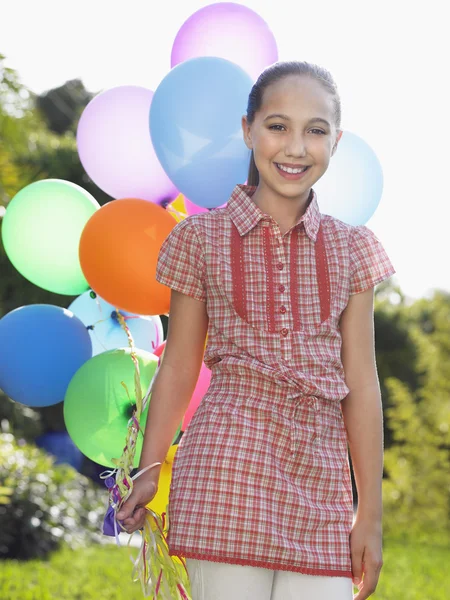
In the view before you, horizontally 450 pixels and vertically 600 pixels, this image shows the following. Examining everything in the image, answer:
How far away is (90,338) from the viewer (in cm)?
273

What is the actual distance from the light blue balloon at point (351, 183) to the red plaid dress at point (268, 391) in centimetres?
55

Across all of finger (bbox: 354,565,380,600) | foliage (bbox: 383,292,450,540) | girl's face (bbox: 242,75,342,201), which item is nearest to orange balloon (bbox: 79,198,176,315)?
girl's face (bbox: 242,75,342,201)

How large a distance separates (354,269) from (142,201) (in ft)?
2.66

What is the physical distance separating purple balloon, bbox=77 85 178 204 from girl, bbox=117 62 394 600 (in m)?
0.75

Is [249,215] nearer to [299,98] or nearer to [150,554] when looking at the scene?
[299,98]

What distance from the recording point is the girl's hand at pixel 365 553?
1.79 meters

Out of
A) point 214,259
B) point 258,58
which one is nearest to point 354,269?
point 214,259

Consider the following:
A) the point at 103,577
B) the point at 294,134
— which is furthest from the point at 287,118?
the point at 103,577

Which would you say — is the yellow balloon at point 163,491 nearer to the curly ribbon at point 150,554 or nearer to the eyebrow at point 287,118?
the curly ribbon at point 150,554

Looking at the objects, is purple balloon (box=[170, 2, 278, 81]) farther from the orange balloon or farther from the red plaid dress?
the red plaid dress

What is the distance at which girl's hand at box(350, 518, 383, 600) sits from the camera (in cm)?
179

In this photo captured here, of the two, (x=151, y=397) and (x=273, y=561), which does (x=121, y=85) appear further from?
(x=273, y=561)

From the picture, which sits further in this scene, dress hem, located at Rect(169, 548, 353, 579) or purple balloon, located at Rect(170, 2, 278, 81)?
purple balloon, located at Rect(170, 2, 278, 81)

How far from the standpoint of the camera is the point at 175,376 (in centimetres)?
190
